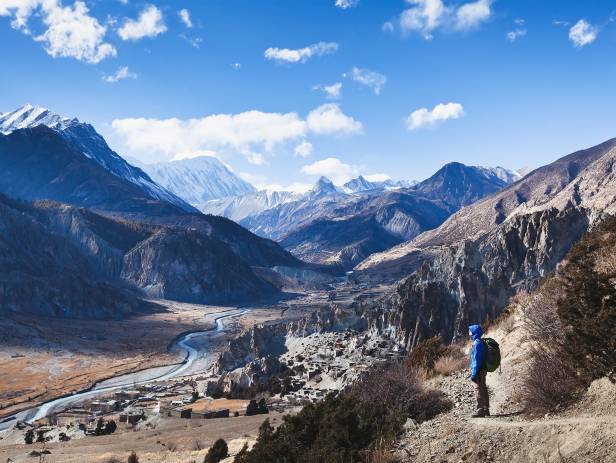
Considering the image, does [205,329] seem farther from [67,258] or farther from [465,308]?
Answer: [465,308]

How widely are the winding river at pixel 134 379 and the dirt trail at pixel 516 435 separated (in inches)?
2447

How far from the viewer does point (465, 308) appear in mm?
56188

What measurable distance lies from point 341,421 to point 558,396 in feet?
17.8

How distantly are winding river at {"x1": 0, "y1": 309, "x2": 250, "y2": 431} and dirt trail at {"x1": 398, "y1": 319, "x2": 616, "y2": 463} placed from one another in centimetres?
6215

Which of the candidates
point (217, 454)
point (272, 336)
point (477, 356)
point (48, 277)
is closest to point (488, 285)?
point (272, 336)

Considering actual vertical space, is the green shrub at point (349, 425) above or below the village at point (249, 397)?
above

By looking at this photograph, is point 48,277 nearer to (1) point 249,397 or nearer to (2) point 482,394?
(1) point 249,397

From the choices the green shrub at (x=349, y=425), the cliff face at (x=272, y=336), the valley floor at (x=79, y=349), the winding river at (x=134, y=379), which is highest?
the green shrub at (x=349, y=425)

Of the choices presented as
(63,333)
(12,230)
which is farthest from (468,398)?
(12,230)

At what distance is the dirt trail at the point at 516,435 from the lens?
29.6 feet

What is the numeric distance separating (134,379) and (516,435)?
87.2 metres

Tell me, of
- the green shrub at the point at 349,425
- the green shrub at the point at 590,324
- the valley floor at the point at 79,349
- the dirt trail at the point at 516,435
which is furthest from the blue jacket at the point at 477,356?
the valley floor at the point at 79,349

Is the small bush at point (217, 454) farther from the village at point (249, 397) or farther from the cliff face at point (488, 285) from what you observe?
the cliff face at point (488, 285)

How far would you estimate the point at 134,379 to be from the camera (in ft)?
291
